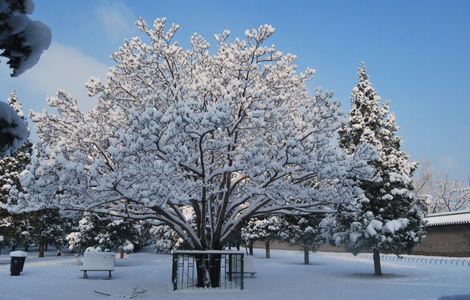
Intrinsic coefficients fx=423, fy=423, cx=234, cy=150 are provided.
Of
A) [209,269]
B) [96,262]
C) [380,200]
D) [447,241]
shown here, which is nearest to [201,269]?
[209,269]

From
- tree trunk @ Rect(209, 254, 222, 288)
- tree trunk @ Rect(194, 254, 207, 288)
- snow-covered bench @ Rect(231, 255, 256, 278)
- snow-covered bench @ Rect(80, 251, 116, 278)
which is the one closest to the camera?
tree trunk @ Rect(194, 254, 207, 288)

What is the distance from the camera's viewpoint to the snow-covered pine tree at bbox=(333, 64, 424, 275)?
65.4 ft

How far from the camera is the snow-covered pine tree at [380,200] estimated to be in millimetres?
19938

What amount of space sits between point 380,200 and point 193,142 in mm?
10978

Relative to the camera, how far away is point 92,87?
719 inches

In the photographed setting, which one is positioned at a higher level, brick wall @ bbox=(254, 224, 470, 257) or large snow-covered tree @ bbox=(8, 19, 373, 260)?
large snow-covered tree @ bbox=(8, 19, 373, 260)

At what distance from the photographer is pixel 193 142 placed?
1476 cm

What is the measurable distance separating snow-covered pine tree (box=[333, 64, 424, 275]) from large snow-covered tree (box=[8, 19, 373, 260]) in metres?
2.82

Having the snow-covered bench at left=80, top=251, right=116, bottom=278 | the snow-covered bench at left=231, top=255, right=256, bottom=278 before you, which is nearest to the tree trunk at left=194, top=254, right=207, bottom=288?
the snow-covered bench at left=231, top=255, right=256, bottom=278

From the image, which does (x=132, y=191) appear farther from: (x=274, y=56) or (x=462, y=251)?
(x=462, y=251)

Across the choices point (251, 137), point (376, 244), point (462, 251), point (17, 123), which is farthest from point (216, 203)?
point (462, 251)

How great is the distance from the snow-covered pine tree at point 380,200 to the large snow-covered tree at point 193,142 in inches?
111

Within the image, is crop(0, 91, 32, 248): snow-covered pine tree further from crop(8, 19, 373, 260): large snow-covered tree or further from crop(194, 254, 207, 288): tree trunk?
crop(194, 254, 207, 288): tree trunk

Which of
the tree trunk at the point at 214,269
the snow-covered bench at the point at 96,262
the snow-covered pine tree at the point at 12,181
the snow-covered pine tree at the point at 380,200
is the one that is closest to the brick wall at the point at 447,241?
the snow-covered pine tree at the point at 380,200
